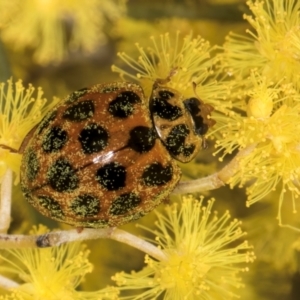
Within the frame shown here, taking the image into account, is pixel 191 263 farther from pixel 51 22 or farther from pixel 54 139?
pixel 51 22

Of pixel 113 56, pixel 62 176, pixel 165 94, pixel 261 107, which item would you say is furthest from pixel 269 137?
pixel 113 56

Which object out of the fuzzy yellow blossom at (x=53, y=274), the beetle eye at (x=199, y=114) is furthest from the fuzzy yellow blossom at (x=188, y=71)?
the fuzzy yellow blossom at (x=53, y=274)

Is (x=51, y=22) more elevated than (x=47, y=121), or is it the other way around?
(x=51, y=22)

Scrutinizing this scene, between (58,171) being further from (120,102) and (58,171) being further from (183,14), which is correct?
(183,14)

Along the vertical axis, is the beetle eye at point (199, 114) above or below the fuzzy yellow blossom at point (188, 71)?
below

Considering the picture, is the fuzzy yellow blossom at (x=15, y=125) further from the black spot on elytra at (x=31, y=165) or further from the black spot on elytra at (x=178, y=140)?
the black spot on elytra at (x=178, y=140)

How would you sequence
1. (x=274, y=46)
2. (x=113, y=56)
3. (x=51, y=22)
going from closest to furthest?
(x=274, y=46), (x=51, y=22), (x=113, y=56)

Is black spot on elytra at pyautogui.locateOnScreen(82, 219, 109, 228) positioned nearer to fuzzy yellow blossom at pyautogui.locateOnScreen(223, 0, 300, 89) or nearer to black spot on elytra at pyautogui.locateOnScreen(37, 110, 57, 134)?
black spot on elytra at pyautogui.locateOnScreen(37, 110, 57, 134)

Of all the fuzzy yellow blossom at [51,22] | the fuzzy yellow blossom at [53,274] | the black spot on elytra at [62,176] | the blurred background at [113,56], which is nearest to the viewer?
the black spot on elytra at [62,176]
